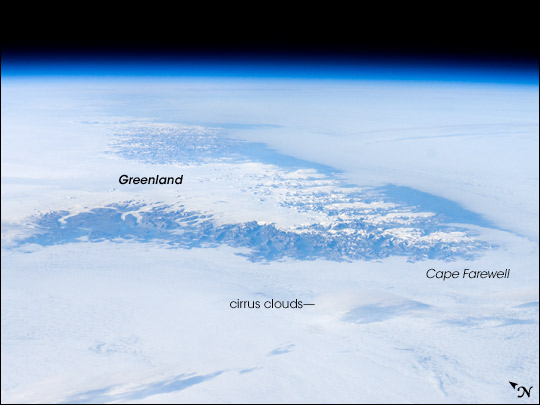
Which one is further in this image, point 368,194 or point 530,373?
point 368,194

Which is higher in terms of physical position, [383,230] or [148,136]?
[148,136]

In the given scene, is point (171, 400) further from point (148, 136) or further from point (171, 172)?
point (148, 136)

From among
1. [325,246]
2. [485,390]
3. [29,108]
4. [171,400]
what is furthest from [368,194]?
[29,108]

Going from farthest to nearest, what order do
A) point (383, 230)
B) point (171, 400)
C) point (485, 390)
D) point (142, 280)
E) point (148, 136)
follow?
point (148, 136) < point (383, 230) < point (142, 280) < point (485, 390) < point (171, 400)

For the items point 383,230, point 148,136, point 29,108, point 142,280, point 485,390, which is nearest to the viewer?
point 485,390

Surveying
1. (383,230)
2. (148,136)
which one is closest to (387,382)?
(383,230)

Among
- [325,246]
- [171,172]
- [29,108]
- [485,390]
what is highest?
[29,108]

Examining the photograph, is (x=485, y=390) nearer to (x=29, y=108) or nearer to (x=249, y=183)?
(x=249, y=183)
